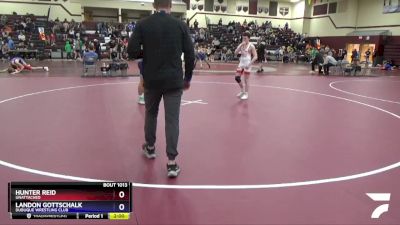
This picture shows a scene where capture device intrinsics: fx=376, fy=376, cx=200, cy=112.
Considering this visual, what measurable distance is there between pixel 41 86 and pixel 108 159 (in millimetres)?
7874

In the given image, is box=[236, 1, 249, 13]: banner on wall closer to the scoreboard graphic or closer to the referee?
the referee

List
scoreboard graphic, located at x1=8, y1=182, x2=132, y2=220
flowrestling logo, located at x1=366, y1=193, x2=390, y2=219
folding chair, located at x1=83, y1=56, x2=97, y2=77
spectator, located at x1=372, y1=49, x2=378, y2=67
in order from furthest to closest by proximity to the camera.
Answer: spectator, located at x1=372, y1=49, x2=378, y2=67 < folding chair, located at x1=83, y1=56, x2=97, y2=77 < flowrestling logo, located at x1=366, y1=193, x2=390, y2=219 < scoreboard graphic, located at x1=8, y1=182, x2=132, y2=220

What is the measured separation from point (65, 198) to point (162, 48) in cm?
204

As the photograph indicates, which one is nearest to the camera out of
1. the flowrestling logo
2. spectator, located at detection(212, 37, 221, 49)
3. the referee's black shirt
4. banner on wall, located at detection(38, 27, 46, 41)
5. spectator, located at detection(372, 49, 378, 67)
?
the flowrestling logo

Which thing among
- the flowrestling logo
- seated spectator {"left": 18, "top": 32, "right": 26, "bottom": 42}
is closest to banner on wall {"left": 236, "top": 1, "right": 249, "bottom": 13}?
seated spectator {"left": 18, "top": 32, "right": 26, "bottom": 42}

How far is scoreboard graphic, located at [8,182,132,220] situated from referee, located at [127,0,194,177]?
5.05 feet

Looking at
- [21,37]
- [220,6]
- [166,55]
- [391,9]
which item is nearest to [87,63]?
[166,55]

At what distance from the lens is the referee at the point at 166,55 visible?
4.20m

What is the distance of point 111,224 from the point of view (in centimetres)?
329

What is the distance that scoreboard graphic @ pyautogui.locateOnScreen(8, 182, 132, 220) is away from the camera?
2.81 meters

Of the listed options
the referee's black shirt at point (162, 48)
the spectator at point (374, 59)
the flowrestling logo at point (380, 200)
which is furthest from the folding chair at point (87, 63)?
the spectator at point (374, 59)

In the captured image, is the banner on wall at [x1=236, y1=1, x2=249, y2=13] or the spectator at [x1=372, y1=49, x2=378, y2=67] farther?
the banner on wall at [x1=236, y1=1, x2=249, y2=13]

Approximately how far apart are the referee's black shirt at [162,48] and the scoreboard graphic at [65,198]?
→ 5.46 feet

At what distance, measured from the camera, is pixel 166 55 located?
424 centimetres
